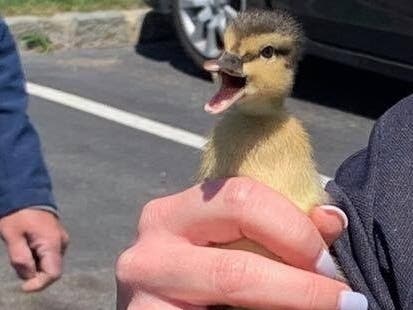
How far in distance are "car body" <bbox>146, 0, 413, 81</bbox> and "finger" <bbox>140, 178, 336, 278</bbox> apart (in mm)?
4889

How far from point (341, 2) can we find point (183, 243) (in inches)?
206

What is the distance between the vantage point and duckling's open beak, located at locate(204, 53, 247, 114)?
1.30m

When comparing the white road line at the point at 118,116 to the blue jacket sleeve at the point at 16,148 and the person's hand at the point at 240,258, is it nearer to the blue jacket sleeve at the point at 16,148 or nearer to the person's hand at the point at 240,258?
the blue jacket sleeve at the point at 16,148

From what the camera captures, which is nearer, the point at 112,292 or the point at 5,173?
the point at 5,173

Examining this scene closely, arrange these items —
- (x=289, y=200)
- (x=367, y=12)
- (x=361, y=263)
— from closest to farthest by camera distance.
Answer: (x=289, y=200), (x=361, y=263), (x=367, y=12)

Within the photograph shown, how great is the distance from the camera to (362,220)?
1.67 meters

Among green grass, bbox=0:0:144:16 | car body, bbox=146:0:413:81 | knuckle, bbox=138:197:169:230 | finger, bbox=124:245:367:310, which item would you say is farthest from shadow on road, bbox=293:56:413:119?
finger, bbox=124:245:367:310

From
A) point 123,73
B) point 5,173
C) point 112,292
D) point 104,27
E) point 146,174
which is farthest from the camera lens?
point 104,27

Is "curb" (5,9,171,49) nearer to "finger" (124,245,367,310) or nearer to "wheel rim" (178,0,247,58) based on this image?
"wheel rim" (178,0,247,58)

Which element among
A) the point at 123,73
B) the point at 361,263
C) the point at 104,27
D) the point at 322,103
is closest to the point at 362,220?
the point at 361,263

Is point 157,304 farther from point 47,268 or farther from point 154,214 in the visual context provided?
point 47,268

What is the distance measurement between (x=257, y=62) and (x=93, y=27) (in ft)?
23.7

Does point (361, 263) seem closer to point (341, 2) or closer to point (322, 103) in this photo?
point (341, 2)

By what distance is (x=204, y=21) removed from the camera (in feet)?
25.0
